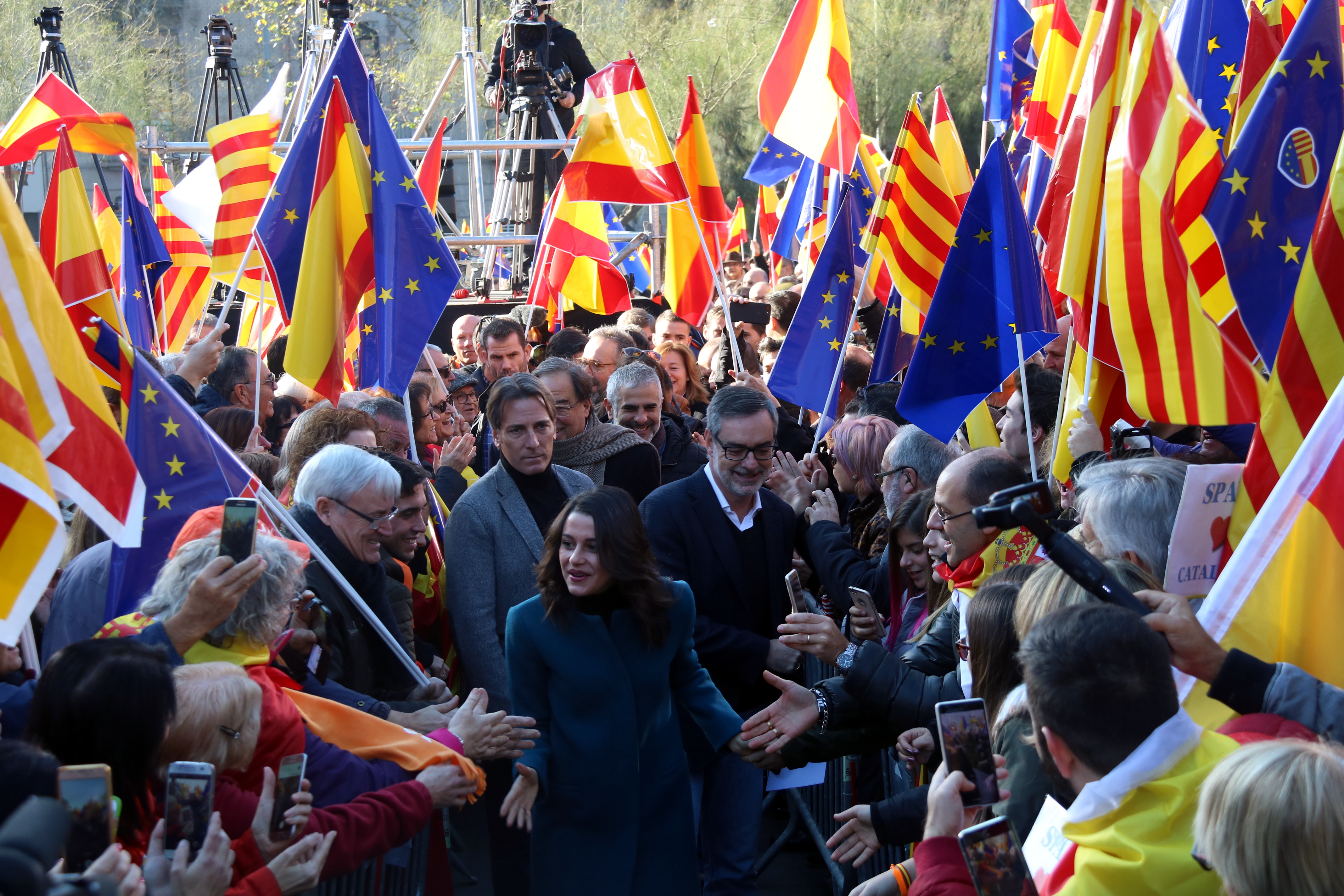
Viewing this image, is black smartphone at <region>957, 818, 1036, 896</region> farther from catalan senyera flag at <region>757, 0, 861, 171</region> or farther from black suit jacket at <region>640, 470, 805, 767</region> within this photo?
catalan senyera flag at <region>757, 0, 861, 171</region>

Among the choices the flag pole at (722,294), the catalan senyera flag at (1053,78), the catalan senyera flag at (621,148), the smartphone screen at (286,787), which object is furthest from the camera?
the catalan senyera flag at (1053,78)

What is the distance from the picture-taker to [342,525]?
3.91m

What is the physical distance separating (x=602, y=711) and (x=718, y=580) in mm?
859

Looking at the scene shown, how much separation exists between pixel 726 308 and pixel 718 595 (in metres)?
2.74

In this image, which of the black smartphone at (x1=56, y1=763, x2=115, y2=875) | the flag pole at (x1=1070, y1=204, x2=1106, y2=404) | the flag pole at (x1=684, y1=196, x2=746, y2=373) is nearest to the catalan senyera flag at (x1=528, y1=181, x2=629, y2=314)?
the flag pole at (x1=684, y1=196, x2=746, y2=373)

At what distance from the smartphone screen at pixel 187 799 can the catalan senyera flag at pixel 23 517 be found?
21.3 inches

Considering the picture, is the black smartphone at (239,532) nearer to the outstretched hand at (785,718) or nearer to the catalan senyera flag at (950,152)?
the outstretched hand at (785,718)

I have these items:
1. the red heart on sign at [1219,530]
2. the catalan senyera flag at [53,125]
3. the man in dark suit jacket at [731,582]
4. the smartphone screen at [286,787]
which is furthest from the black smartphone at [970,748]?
the catalan senyera flag at [53,125]

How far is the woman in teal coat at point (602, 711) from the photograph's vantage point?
3631 millimetres

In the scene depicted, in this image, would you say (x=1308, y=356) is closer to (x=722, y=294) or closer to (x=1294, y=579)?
(x=1294, y=579)

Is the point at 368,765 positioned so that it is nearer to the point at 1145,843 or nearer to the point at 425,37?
the point at 1145,843

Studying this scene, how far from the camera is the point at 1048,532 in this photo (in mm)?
2207

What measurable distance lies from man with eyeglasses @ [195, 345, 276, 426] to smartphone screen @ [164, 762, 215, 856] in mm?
4162

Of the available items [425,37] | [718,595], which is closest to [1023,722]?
[718,595]
